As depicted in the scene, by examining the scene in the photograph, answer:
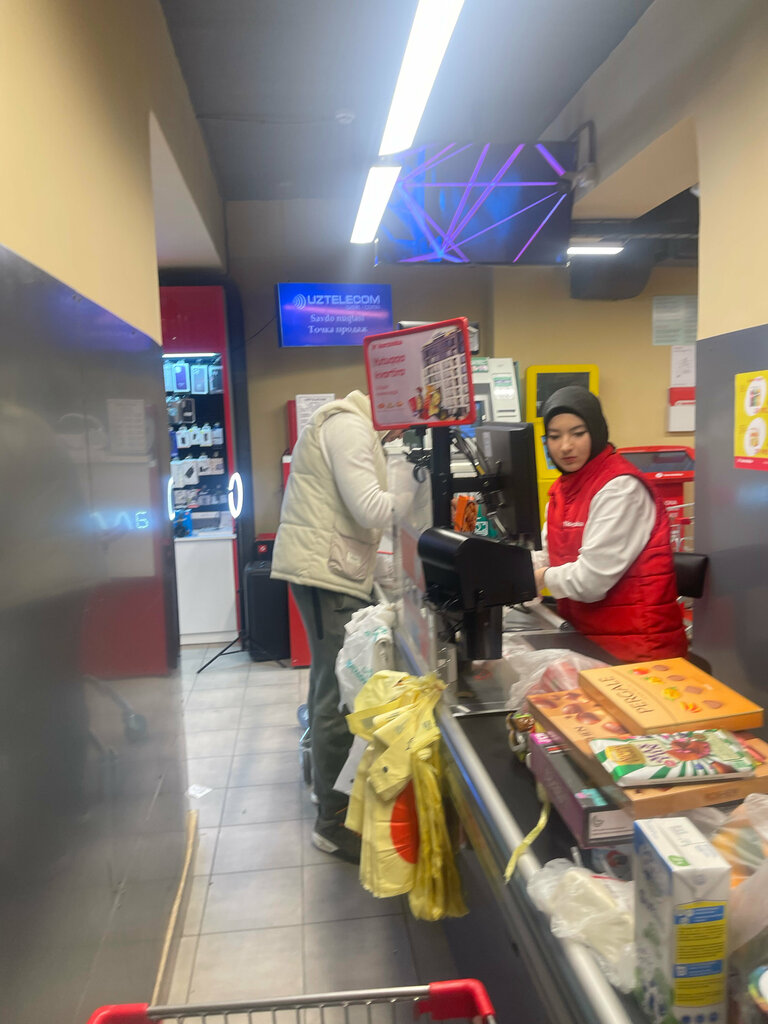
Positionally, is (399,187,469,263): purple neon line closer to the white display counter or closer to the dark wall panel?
the dark wall panel

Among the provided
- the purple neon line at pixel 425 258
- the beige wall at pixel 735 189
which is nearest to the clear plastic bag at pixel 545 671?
the beige wall at pixel 735 189

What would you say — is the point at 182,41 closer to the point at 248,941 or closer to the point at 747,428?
the point at 747,428

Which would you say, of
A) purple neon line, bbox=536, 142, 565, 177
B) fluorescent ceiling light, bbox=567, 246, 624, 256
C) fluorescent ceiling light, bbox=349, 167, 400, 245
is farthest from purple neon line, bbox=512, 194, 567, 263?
fluorescent ceiling light, bbox=349, 167, 400, 245

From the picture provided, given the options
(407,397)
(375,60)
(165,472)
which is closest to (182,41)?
(375,60)

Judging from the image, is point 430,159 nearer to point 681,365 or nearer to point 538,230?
point 538,230

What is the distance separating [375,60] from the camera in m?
3.47

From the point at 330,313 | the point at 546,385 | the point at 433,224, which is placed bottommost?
the point at 546,385

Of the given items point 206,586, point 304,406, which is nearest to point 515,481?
point 304,406

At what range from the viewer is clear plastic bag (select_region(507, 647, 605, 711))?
1.52 meters

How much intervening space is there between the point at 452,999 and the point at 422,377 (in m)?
1.46

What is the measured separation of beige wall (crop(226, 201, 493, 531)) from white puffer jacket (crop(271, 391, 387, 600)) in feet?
10.0

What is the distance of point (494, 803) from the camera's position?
124 cm

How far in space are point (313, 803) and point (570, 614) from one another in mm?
1562

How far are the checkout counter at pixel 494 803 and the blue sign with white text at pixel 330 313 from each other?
11.0 ft
